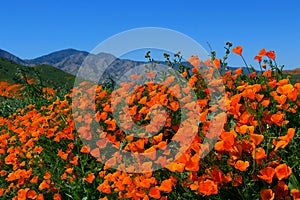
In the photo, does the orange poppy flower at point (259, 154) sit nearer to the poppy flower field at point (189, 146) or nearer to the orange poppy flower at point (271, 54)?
the poppy flower field at point (189, 146)

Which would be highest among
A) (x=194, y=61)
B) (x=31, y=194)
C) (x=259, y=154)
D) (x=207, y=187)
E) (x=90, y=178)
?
(x=194, y=61)

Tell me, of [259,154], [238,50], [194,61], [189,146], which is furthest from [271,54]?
[259,154]

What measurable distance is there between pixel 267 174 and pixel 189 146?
63 centimetres

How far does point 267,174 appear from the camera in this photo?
2281 mm

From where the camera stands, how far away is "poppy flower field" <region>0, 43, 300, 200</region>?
2.43 metres

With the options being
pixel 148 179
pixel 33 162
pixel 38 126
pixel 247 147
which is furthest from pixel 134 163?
pixel 38 126

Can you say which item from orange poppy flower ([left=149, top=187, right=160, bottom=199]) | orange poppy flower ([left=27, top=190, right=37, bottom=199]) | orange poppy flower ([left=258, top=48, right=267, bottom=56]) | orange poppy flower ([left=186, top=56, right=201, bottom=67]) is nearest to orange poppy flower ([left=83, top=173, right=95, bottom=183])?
orange poppy flower ([left=27, top=190, right=37, bottom=199])

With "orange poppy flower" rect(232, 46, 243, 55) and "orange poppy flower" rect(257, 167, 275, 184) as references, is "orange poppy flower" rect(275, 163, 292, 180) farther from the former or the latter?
"orange poppy flower" rect(232, 46, 243, 55)

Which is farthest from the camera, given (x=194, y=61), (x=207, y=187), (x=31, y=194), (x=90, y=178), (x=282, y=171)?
(x=194, y=61)

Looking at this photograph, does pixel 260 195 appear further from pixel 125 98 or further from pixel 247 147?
pixel 125 98

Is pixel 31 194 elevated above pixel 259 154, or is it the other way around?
pixel 259 154

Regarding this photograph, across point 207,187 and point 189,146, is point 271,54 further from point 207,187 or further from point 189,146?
point 207,187

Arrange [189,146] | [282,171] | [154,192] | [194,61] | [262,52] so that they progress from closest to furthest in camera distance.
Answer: [282,171] < [154,192] < [189,146] < [262,52] < [194,61]

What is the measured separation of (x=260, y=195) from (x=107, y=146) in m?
2.01
